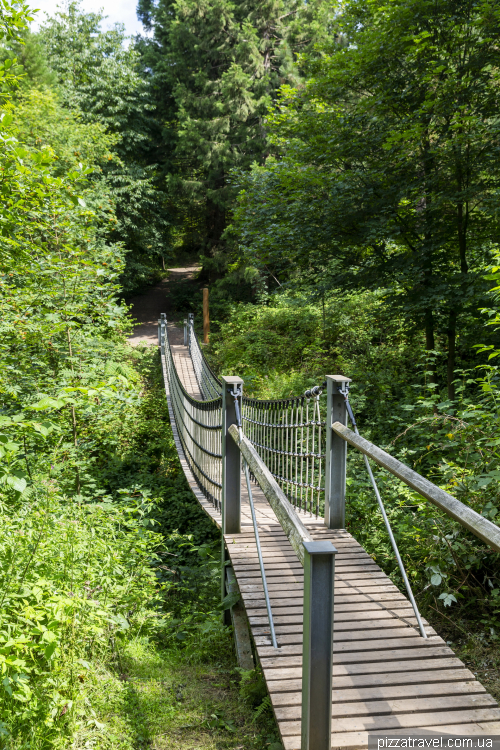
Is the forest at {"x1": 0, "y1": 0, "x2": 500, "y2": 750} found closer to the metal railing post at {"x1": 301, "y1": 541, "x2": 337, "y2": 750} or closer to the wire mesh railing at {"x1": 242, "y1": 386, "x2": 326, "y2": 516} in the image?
the wire mesh railing at {"x1": 242, "y1": 386, "x2": 326, "y2": 516}

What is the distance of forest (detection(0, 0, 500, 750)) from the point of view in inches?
103

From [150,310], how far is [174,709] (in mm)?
17894

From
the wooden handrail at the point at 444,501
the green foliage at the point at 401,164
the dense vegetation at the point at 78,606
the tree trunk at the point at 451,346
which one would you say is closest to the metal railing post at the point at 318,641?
the wooden handrail at the point at 444,501

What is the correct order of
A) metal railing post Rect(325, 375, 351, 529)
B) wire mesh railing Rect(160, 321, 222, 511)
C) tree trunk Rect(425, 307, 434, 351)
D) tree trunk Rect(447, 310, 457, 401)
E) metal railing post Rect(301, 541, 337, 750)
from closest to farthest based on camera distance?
metal railing post Rect(301, 541, 337, 750), metal railing post Rect(325, 375, 351, 529), wire mesh railing Rect(160, 321, 222, 511), tree trunk Rect(447, 310, 457, 401), tree trunk Rect(425, 307, 434, 351)

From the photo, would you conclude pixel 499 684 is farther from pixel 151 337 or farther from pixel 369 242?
pixel 151 337

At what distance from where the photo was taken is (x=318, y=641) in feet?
4.76

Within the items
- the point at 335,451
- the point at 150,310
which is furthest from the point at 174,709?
the point at 150,310

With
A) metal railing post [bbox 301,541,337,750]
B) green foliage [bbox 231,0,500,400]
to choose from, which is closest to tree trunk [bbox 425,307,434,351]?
green foliage [bbox 231,0,500,400]

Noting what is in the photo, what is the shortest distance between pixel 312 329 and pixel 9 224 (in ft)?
26.9

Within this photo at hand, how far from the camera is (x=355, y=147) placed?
7.06 metres

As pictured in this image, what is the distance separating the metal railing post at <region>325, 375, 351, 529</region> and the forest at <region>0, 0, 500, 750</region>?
2.19 feet

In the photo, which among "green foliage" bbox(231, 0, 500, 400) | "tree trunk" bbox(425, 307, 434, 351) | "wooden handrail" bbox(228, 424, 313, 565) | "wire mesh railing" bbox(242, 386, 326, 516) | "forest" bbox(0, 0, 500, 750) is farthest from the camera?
"tree trunk" bbox(425, 307, 434, 351)

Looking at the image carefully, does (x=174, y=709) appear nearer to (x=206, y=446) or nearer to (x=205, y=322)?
(x=206, y=446)

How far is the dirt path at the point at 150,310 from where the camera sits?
16703 mm
